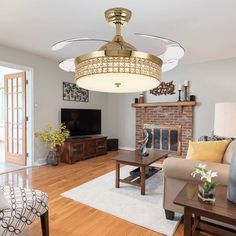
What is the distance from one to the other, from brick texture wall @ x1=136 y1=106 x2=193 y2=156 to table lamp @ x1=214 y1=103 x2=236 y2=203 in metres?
3.70

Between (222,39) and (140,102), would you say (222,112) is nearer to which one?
(222,39)

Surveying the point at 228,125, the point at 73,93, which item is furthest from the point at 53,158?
the point at 228,125

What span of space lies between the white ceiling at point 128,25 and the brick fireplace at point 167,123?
1.78 m

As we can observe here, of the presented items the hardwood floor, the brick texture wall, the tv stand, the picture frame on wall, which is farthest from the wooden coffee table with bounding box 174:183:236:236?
the picture frame on wall

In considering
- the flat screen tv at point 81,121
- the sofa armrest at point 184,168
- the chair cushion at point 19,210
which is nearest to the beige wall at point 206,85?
the flat screen tv at point 81,121

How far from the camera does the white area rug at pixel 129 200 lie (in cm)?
210

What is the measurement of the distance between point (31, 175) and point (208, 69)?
461 centimetres

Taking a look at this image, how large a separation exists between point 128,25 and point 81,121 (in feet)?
9.58

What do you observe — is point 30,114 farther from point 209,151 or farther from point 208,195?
point 208,195

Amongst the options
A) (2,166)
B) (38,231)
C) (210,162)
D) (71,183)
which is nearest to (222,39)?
(210,162)

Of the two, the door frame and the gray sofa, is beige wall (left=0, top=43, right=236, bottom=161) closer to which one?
the door frame

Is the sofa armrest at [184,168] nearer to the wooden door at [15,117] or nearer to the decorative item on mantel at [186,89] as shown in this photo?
the decorative item on mantel at [186,89]

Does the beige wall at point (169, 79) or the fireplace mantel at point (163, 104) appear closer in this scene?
the beige wall at point (169, 79)

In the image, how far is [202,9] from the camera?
2.37 m
